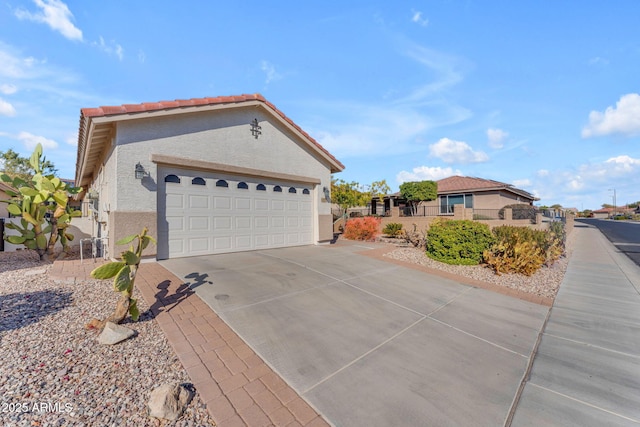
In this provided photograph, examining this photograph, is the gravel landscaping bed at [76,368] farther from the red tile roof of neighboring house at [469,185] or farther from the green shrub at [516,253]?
the red tile roof of neighboring house at [469,185]

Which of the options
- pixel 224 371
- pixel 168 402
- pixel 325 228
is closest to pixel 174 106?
pixel 325 228

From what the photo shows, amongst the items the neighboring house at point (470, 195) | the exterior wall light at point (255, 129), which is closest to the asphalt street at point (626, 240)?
the neighboring house at point (470, 195)

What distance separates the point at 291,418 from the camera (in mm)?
2404

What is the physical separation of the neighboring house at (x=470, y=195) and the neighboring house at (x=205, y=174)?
16286 millimetres

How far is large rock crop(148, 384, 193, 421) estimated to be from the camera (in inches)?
90.6

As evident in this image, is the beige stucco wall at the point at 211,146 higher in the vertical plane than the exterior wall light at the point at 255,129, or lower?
lower

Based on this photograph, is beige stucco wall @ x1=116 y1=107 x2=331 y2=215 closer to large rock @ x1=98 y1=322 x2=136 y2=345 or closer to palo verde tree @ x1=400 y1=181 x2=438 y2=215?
large rock @ x1=98 y1=322 x2=136 y2=345

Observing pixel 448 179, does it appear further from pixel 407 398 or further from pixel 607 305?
pixel 407 398

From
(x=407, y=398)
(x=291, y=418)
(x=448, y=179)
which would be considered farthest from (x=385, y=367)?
(x=448, y=179)

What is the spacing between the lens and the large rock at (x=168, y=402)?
230 centimetres

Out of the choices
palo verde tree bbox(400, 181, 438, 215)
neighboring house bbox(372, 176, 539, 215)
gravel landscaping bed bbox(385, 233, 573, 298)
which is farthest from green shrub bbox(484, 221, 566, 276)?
palo verde tree bbox(400, 181, 438, 215)

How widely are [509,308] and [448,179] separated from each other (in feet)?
87.1

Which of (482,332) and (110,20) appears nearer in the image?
Answer: (482,332)

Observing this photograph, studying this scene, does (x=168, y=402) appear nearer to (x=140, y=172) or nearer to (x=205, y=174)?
(x=140, y=172)
